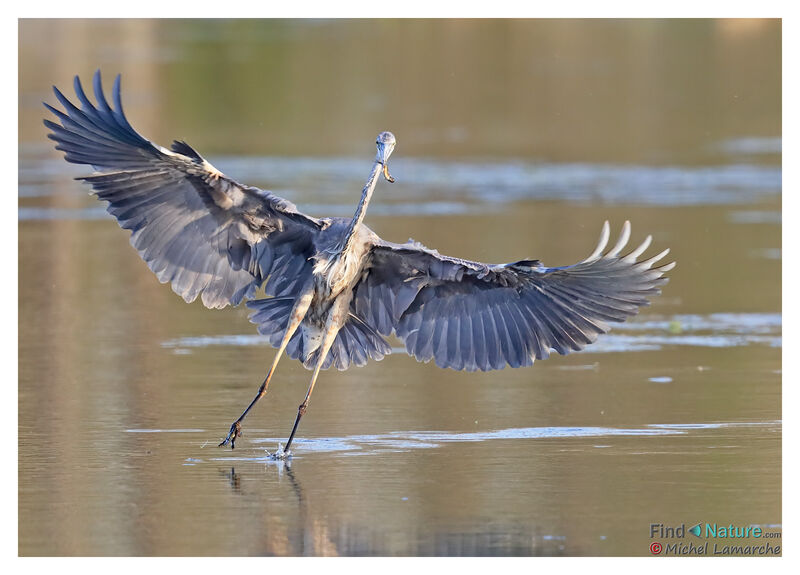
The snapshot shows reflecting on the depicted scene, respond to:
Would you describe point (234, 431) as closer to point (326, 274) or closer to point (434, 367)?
point (326, 274)

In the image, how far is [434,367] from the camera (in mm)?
11203

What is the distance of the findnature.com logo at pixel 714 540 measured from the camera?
7.16m

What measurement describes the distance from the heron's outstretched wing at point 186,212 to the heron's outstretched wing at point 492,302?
606 mm

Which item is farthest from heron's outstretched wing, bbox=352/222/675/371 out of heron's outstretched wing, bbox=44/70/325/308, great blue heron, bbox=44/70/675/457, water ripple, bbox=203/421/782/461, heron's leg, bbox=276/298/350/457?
heron's outstretched wing, bbox=44/70/325/308

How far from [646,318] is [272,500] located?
222 inches

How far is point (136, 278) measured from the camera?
14.5 m

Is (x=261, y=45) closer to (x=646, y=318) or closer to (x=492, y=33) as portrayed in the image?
(x=492, y=33)

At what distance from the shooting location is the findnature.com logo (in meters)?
A: 7.16

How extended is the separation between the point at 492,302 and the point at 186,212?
2059 millimetres

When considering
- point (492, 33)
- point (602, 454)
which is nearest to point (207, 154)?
A: point (602, 454)

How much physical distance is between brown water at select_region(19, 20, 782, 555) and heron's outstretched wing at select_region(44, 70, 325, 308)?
3.11 ft

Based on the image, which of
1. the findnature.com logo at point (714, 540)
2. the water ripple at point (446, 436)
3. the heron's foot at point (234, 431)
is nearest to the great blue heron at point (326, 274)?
the heron's foot at point (234, 431)

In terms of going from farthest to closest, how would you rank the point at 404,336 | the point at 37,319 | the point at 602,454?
the point at 37,319, the point at 404,336, the point at 602,454

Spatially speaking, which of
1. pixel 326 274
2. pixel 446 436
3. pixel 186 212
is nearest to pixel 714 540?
pixel 446 436
